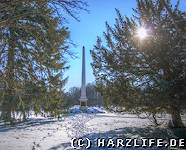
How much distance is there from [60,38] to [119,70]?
10.8ft

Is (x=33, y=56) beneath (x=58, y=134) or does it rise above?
above

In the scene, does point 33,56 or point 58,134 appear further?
point 58,134

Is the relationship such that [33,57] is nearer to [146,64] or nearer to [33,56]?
[33,56]

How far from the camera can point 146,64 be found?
254 inches

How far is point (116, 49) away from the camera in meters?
7.07

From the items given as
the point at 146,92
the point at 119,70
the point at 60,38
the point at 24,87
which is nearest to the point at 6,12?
the point at 60,38

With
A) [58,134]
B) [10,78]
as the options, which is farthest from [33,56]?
[58,134]

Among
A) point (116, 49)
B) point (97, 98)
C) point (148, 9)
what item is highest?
point (148, 9)

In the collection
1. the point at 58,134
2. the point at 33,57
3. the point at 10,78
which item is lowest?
the point at 58,134

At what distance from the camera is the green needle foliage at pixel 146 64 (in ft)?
17.6

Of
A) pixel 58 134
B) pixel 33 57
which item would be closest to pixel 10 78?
pixel 33 57

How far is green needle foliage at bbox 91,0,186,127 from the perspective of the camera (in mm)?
5371

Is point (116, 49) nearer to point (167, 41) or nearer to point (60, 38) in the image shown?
point (167, 41)

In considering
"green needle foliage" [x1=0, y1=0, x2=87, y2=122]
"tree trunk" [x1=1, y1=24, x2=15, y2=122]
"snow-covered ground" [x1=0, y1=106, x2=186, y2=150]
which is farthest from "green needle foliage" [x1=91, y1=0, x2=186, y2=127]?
"tree trunk" [x1=1, y1=24, x2=15, y2=122]
